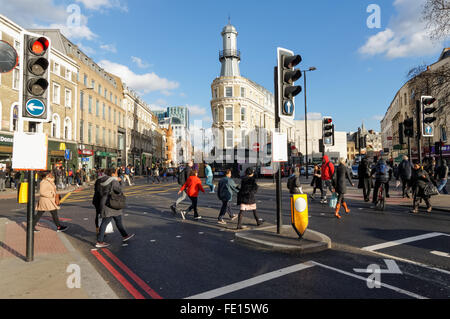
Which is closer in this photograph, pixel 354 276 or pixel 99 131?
pixel 354 276

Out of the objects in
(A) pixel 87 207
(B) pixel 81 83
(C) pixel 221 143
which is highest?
(B) pixel 81 83

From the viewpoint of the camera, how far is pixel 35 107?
482cm

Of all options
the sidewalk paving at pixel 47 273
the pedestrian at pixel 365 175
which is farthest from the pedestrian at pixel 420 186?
the sidewalk paving at pixel 47 273

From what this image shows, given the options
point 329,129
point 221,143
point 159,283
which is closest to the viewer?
point 159,283

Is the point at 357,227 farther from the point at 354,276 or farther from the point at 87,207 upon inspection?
the point at 87,207

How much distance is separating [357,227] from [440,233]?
1.75m

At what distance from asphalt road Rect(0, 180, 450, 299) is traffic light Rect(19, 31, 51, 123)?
108 inches

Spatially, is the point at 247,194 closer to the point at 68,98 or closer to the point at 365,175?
the point at 365,175

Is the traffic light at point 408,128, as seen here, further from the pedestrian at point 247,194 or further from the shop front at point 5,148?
the shop front at point 5,148

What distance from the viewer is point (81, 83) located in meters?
34.9

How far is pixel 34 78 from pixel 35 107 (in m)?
0.48

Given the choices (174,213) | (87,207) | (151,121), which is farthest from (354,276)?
(151,121)

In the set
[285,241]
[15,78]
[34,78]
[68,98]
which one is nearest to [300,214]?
[285,241]

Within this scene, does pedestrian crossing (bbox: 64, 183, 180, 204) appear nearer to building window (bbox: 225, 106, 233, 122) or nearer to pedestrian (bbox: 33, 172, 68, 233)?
pedestrian (bbox: 33, 172, 68, 233)
